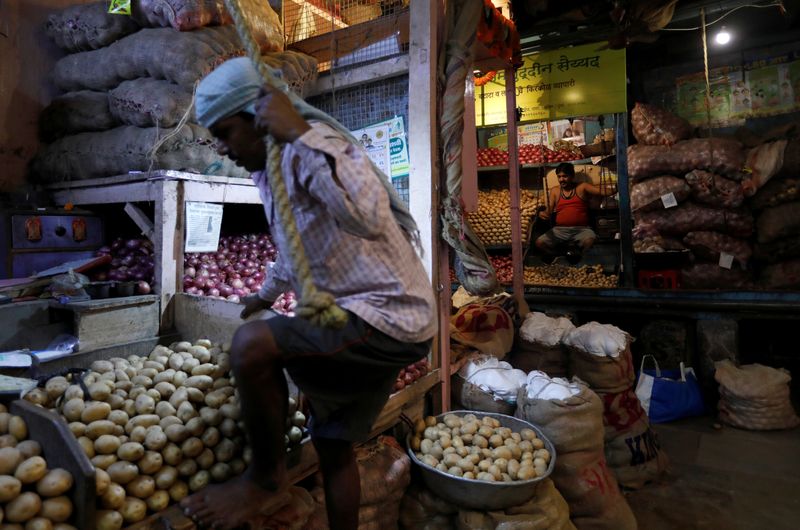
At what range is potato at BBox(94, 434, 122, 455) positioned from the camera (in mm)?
1855

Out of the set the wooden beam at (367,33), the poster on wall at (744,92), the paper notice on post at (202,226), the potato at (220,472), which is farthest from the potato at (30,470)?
the poster on wall at (744,92)

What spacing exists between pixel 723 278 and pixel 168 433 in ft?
21.7

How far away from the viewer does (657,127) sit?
658 centimetres

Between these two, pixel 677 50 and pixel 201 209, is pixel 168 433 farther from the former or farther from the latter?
pixel 677 50

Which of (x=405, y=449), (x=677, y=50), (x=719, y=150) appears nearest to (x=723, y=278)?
(x=719, y=150)

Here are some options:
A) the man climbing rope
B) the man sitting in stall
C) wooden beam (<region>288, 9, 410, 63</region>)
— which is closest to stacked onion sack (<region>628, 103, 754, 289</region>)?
the man sitting in stall

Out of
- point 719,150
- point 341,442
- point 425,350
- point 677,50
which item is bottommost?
point 341,442

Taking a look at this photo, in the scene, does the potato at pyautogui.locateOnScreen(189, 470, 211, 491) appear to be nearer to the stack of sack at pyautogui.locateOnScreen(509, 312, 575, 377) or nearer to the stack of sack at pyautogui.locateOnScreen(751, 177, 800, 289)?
the stack of sack at pyautogui.locateOnScreen(509, 312, 575, 377)

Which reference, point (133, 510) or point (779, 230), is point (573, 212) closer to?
point (779, 230)

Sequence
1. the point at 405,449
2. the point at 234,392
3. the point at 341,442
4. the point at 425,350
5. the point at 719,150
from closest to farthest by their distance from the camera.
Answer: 1. the point at 425,350
2. the point at 341,442
3. the point at 234,392
4. the point at 405,449
5. the point at 719,150

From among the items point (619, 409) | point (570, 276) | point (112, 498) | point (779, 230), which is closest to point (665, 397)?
point (619, 409)

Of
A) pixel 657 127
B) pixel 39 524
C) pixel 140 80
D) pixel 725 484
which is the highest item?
pixel 657 127

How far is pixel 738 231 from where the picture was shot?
6.27 m

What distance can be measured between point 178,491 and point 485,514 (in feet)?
5.34
